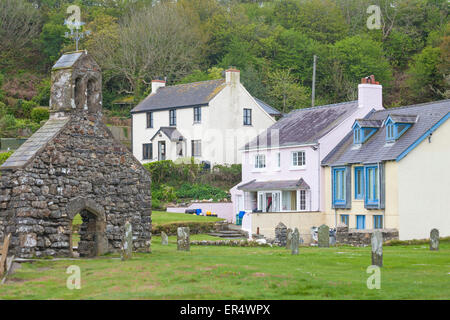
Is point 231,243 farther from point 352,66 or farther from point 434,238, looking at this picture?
point 352,66

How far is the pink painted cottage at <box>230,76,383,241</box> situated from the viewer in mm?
51844

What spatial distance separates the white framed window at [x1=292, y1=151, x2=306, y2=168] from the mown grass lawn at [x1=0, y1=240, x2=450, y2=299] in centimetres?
2654

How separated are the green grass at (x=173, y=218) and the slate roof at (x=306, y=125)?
837 cm

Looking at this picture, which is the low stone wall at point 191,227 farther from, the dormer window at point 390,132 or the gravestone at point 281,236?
the dormer window at point 390,132

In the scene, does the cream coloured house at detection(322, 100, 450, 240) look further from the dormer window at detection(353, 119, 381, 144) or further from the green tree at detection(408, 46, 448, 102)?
the green tree at detection(408, 46, 448, 102)

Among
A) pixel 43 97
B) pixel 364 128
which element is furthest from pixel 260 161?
pixel 43 97

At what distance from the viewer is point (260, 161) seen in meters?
60.6

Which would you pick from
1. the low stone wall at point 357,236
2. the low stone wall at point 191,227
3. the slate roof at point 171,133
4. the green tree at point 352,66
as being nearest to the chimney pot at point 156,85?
the slate roof at point 171,133

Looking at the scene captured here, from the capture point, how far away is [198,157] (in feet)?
234

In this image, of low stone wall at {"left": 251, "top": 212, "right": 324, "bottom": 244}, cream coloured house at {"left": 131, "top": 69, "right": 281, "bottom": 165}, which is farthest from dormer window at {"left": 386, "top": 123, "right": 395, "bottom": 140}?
cream coloured house at {"left": 131, "top": 69, "right": 281, "bottom": 165}

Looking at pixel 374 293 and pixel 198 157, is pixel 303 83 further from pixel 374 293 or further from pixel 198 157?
pixel 374 293

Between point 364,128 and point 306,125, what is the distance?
298 inches

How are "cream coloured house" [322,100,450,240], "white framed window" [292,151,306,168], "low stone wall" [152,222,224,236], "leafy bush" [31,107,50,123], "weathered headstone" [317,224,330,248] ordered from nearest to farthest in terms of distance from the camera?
"weathered headstone" [317,224,330,248], "cream coloured house" [322,100,450,240], "low stone wall" [152,222,224,236], "white framed window" [292,151,306,168], "leafy bush" [31,107,50,123]
